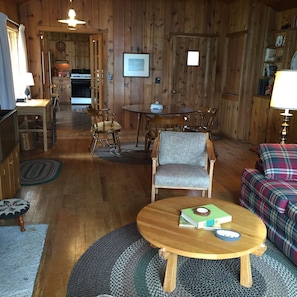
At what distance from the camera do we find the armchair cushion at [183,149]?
3.35 m

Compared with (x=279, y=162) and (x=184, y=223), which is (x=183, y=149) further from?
(x=184, y=223)

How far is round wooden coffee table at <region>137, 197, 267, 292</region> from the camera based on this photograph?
1810mm

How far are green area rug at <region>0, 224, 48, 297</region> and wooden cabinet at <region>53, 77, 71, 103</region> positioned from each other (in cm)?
944

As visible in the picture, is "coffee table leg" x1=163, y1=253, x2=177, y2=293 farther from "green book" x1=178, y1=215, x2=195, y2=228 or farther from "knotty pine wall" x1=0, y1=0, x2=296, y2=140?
"knotty pine wall" x1=0, y1=0, x2=296, y2=140

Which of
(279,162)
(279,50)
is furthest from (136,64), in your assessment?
(279,162)

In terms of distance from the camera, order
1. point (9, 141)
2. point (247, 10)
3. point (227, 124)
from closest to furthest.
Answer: point (9, 141) < point (247, 10) < point (227, 124)

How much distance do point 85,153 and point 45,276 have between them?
3.22m

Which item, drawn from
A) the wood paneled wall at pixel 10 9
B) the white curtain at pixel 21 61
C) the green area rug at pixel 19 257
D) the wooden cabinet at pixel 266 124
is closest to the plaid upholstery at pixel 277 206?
the green area rug at pixel 19 257

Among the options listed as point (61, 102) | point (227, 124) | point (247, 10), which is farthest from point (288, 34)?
point (61, 102)

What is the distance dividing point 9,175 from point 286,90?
2809 mm

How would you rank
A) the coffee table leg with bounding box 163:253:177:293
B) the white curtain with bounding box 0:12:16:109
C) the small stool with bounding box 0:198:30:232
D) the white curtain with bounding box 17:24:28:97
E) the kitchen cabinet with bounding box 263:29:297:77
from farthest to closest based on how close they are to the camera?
the white curtain with bounding box 17:24:28:97 → the kitchen cabinet with bounding box 263:29:297:77 → the white curtain with bounding box 0:12:16:109 → the small stool with bounding box 0:198:30:232 → the coffee table leg with bounding box 163:253:177:293

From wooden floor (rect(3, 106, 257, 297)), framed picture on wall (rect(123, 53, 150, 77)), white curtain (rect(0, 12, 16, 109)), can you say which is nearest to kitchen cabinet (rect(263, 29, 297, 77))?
wooden floor (rect(3, 106, 257, 297))

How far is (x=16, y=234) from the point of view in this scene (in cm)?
266

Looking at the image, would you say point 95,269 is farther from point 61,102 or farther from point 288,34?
point 61,102
